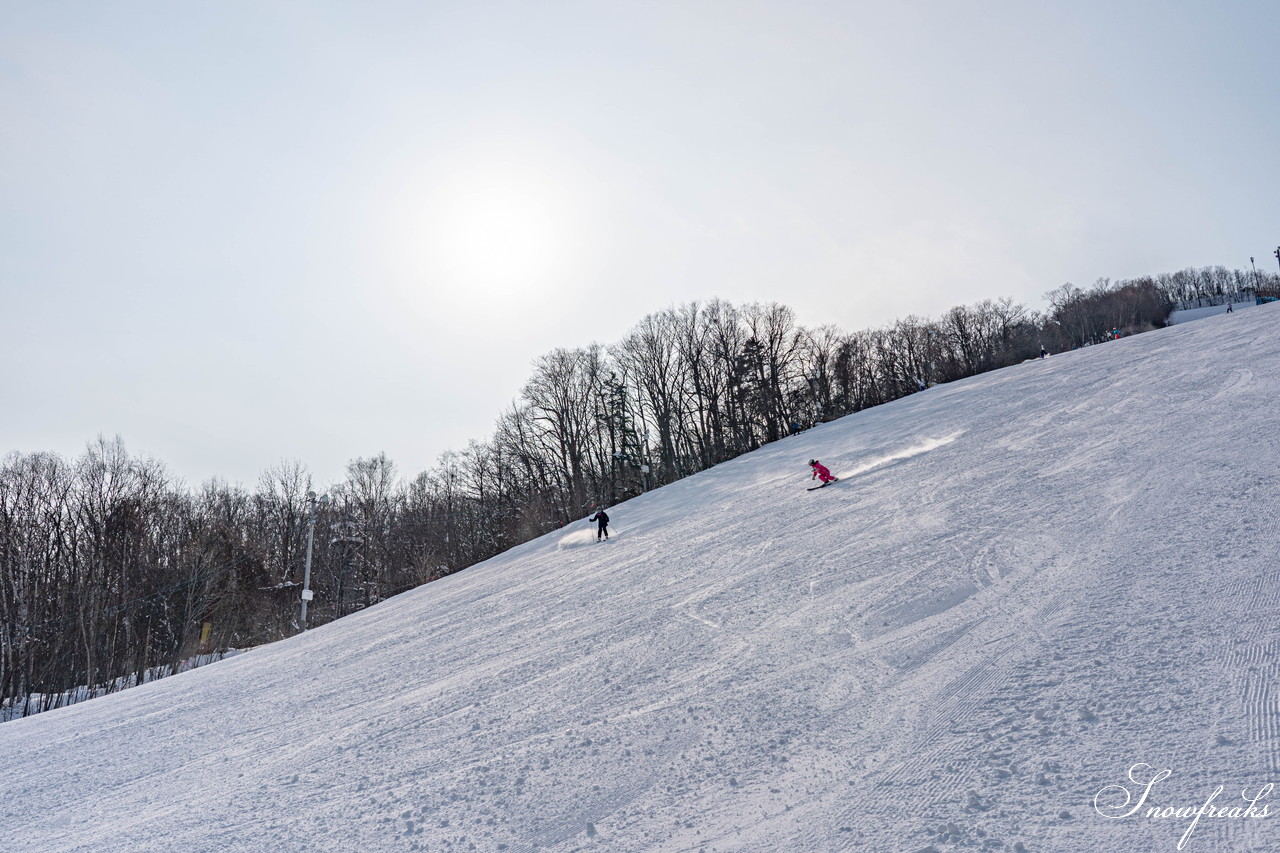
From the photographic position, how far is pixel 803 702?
6.23m

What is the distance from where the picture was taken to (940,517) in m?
11.6

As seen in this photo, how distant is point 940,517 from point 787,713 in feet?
23.4

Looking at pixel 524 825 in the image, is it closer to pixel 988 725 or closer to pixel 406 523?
pixel 988 725

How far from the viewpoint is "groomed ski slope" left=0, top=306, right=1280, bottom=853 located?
14.9ft

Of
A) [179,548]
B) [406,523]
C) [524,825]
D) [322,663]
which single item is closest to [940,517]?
[524,825]
